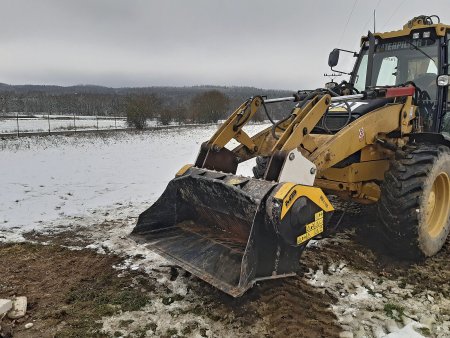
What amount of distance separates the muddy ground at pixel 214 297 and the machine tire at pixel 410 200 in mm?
277

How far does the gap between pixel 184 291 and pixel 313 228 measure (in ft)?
4.74

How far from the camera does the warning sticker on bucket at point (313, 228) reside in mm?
3527

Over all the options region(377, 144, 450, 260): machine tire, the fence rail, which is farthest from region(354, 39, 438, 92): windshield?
the fence rail

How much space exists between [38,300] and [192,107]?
4977 centimetres

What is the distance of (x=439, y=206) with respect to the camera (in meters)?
5.09

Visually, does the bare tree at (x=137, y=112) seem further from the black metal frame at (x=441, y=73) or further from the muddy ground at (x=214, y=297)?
the black metal frame at (x=441, y=73)

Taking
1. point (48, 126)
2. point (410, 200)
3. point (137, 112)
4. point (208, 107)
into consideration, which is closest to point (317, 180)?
point (410, 200)

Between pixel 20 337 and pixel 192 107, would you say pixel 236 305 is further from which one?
pixel 192 107

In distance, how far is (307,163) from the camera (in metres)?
3.87

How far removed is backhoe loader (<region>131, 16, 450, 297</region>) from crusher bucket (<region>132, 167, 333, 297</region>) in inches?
0.5

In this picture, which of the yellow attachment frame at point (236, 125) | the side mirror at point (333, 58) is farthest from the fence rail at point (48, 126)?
the yellow attachment frame at point (236, 125)

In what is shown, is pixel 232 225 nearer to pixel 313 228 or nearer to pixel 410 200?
pixel 313 228

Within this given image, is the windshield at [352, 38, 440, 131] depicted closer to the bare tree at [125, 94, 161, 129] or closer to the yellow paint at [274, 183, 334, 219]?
Answer: the yellow paint at [274, 183, 334, 219]

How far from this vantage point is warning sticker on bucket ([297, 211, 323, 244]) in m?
3.53
